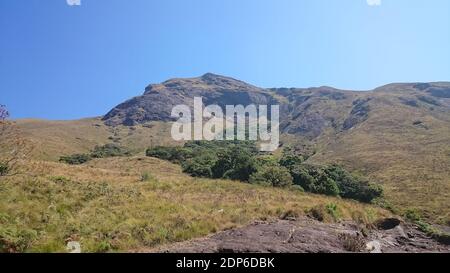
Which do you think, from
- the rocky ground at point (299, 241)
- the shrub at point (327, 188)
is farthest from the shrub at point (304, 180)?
the rocky ground at point (299, 241)

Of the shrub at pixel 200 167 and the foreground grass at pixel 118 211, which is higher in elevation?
the foreground grass at pixel 118 211

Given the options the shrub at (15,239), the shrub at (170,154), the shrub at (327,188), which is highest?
the shrub at (15,239)

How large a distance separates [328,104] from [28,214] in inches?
6937

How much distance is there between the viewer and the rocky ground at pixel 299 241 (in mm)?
14133

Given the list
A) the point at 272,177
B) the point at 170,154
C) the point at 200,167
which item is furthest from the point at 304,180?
the point at 170,154

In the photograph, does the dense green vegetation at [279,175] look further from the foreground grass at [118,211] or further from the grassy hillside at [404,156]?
the foreground grass at [118,211]

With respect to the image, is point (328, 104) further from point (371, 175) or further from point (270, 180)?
point (270, 180)

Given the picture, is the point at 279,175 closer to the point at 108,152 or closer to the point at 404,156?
the point at 404,156

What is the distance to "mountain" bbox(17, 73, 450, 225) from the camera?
179 feet

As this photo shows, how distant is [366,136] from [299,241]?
93.1 meters

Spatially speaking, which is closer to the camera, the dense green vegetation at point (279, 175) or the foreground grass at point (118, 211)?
the foreground grass at point (118, 211)

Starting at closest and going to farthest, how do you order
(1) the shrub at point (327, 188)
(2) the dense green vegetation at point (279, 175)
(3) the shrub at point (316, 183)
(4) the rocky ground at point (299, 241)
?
1. (4) the rocky ground at point (299, 241)
2. (2) the dense green vegetation at point (279, 175)
3. (1) the shrub at point (327, 188)
4. (3) the shrub at point (316, 183)

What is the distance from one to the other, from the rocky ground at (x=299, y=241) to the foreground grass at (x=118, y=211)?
1196 millimetres
